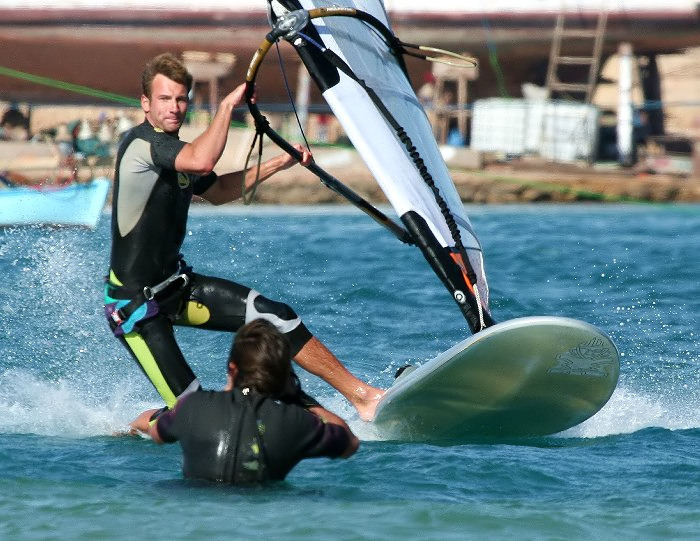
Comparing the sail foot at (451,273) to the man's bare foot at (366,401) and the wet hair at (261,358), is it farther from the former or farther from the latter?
the wet hair at (261,358)

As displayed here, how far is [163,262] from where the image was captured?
530cm

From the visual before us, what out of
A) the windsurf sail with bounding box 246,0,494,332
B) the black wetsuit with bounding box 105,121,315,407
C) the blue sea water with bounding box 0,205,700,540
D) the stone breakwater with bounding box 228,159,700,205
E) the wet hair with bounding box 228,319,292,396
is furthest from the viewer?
the stone breakwater with bounding box 228,159,700,205

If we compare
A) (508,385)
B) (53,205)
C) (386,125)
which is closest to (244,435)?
(508,385)

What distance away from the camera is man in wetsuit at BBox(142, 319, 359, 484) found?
414 centimetres

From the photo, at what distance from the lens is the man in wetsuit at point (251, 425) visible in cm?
414

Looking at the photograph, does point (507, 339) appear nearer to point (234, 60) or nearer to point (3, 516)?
point (3, 516)

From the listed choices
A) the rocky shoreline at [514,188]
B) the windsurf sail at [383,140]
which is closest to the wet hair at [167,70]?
the windsurf sail at [383,140]

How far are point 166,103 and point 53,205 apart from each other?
370 inches

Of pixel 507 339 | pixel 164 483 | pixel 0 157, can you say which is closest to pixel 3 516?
pixel 164 483

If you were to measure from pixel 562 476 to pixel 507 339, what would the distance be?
0.60m

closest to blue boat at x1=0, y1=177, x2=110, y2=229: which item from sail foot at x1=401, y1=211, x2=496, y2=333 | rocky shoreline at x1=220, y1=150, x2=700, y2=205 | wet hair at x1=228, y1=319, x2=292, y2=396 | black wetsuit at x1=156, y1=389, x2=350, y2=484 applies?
rocky shoreline at x1=220, y1=150, x2=700, y2=205

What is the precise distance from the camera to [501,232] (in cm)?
1528

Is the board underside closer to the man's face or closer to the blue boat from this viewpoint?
the man's face

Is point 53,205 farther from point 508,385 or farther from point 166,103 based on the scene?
point 508,385
